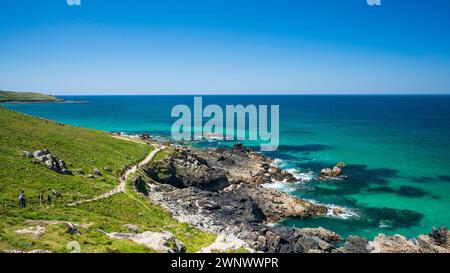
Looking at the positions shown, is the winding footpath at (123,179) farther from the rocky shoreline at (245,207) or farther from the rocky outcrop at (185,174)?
the rocky outcrop at (185,174)

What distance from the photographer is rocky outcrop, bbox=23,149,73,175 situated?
49344 mm

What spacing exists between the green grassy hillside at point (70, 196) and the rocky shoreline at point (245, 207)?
15.8 ft

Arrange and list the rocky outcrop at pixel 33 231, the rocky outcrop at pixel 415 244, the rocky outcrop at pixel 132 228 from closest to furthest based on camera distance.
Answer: the rocky outcrop at pixel 33 231 → the rocky outcrop at pixel 132 228 → the rocky outcrop at pixel 415 244

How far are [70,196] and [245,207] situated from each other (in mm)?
25827

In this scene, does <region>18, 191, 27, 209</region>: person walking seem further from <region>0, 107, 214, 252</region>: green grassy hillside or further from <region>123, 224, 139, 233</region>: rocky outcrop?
<region>123, 224, 139, 233</region>: rocky outcrop

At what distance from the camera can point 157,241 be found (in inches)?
1081

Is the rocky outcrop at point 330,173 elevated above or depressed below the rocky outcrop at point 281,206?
above

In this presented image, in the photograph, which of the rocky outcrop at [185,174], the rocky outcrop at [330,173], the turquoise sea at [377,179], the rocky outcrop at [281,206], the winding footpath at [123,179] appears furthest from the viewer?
the rocky outcrop at [330,173]

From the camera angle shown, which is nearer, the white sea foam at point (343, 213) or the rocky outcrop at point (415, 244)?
the rocky outcrop at point (415, 244)

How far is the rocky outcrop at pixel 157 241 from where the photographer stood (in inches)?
1054

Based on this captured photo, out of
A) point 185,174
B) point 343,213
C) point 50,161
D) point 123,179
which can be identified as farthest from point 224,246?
point 185,174

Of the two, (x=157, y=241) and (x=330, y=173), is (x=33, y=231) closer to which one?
(x=157, y=241)

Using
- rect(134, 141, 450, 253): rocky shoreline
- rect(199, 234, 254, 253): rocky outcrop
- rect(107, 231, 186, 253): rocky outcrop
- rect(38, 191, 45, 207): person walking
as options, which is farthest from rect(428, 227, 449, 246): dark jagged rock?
rect(38, 191, 45, 207): person walking

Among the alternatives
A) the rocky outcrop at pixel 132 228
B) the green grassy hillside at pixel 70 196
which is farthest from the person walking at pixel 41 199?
the rocky outcrop at pixel 132 228
